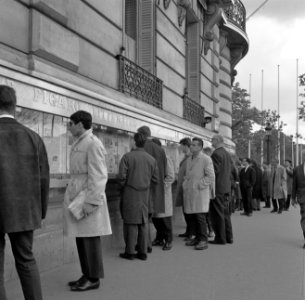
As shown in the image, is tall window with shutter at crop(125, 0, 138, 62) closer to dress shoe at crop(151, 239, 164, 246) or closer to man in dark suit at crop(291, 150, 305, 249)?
man in dark suit at crop(291, 150, 305, 249)

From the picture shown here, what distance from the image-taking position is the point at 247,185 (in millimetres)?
14852

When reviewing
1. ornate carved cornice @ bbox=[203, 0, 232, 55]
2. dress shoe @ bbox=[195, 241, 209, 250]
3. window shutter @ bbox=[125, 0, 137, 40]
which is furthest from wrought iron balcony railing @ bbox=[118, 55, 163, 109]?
ornate carved cornice @ bbox=[203, 0, 232, 55]

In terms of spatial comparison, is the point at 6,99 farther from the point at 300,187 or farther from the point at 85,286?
the point at 300,187

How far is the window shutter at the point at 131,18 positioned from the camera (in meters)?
11.7

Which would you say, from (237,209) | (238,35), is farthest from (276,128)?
(237,209)

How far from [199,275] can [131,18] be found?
7453 mm

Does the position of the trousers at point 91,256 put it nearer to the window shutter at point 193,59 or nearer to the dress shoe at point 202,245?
the dress shoe at point 202,245

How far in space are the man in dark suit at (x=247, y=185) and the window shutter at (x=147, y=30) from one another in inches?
203

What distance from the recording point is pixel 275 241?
364 inches

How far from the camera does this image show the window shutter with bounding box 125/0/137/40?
38.5 feet

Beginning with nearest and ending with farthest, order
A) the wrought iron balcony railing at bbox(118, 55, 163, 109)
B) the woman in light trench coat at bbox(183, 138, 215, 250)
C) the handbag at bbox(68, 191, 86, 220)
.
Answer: the handbag at bbox(68, 191, 86, 220) → the woman in light trench coat at bbox(183, 138, 215, 250) → the wrought iron balcony railing at bbox(118, 55, 163, 109)

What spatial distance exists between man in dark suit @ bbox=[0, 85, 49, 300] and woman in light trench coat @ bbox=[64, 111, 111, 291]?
111cm

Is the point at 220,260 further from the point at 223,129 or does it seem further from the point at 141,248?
the point at 223,129

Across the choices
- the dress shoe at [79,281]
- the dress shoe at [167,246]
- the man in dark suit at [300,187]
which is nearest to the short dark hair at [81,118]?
the dress shoe at [79,281]
